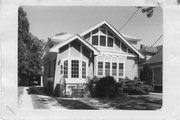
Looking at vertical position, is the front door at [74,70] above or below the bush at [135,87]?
above

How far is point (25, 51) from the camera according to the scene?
7.63ft

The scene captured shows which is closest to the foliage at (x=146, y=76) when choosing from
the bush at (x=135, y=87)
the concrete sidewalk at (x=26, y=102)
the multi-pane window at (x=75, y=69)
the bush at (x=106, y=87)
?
the bush at (x=135, y=87)

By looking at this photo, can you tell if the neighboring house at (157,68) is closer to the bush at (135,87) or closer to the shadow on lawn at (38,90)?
the bush at (135,87)

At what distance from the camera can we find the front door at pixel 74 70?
2.33 metres

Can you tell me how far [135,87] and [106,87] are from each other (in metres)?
0.22

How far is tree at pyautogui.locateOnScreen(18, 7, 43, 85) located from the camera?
231 centimetres

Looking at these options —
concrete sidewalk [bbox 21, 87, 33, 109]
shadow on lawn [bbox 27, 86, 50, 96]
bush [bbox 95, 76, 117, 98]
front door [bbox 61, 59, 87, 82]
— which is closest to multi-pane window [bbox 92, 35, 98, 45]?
front door [bbox 61, 59, 87, 82]

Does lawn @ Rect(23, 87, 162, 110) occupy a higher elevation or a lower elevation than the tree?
lower

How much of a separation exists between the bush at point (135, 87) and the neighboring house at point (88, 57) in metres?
0.05

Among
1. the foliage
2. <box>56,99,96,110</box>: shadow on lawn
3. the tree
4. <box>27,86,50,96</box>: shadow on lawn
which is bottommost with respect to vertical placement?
<box>56,99,96,110</box>: shadow on lawn

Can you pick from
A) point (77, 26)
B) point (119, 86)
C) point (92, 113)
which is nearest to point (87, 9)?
point (77, 26)

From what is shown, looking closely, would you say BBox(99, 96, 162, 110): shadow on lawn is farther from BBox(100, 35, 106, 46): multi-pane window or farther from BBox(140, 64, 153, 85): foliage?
BBox(100, 35, 106, 46): multi-pane window

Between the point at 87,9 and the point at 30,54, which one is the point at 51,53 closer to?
the point at 30,54

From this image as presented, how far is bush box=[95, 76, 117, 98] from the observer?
2.31 meters
